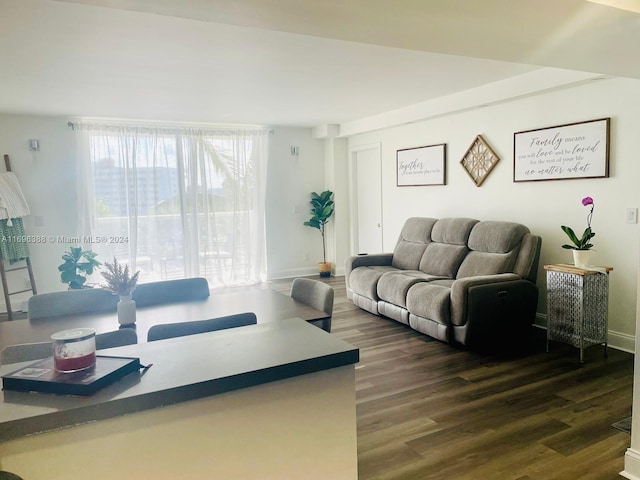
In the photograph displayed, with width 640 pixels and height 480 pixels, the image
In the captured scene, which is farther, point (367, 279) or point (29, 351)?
point (367, 279)

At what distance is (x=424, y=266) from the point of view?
16.4 ft

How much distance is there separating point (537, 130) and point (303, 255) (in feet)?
13.6

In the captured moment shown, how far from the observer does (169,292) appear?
292cm

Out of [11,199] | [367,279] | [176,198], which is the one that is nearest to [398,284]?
[367,279]

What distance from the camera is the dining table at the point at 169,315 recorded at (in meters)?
2.23

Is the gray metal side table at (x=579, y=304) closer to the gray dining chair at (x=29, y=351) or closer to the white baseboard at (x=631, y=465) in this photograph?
the white baseboard at (x=631, y=465)

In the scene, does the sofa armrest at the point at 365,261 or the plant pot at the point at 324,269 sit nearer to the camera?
the sofa armrest at the point at 365,261

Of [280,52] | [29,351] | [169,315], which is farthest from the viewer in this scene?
[280,52]

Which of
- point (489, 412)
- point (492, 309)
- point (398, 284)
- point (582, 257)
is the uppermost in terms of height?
point (582, 257)

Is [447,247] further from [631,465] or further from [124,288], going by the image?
[124,288]

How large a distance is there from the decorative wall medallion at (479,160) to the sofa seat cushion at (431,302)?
1.45 m

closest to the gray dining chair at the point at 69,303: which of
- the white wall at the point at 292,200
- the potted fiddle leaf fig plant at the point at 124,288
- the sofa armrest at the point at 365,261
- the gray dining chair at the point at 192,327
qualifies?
the potted fiddle leaf fig plant at the point at 124,288

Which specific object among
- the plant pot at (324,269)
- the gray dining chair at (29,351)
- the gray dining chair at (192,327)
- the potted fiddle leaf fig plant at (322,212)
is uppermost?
the potted fiddle leaf fig plant at (322,212)

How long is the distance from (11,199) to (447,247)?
4.92 meters
